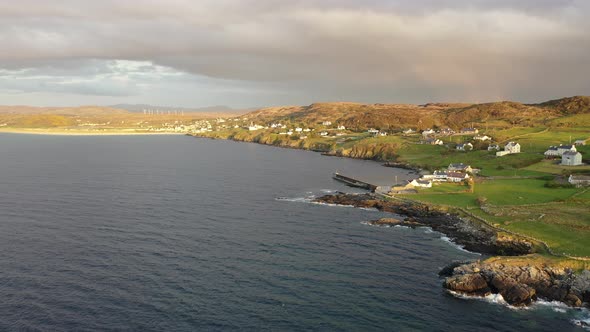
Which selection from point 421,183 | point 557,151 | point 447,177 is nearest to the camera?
point 421,183

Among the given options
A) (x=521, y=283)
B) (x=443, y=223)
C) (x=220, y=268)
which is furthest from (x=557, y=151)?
(x=220, y=268)

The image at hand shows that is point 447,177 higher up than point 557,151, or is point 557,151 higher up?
point 557,151

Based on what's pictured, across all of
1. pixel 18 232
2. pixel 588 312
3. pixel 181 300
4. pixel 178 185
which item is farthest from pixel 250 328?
pixel 178 185

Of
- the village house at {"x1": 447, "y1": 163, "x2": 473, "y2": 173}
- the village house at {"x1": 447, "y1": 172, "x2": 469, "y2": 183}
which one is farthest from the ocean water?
the village house at {"x1": 447, "y1": 163, "x2": 473, "y2": 173}

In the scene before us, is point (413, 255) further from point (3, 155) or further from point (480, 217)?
point (3, 155)

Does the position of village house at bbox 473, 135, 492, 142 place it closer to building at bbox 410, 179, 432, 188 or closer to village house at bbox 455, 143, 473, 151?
village house at bbox 455, 143, 473, 151

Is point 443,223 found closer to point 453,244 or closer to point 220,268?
point 453,244
